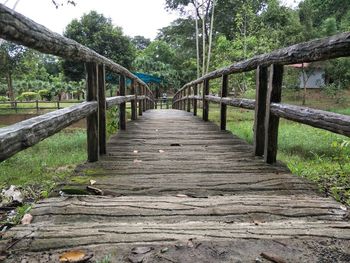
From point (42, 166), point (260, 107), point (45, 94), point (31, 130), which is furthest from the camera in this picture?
point (45, 94)

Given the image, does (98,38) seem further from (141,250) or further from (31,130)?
(141,250)

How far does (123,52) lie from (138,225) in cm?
2498

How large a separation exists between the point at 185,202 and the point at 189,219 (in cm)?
22

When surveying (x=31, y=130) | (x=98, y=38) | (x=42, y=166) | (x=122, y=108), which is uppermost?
(x=98, y=38)

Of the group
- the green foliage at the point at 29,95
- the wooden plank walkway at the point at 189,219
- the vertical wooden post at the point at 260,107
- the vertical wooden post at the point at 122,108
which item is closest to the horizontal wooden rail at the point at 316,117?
the vertical wooden post at the point at 260,107

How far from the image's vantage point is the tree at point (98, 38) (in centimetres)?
2500

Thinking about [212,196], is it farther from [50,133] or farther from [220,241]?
[50,133]

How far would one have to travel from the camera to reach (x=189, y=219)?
1.84 metres

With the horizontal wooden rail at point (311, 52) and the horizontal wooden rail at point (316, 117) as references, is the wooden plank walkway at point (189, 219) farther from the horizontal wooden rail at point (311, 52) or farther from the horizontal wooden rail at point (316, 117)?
the horizontal wooden rail at point (311, 52)

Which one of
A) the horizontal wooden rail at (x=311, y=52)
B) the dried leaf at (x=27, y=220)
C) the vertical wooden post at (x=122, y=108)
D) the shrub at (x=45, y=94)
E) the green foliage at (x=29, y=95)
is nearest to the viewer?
the dried leaf at (x=27, y=220)

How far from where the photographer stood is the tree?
25.0 metres

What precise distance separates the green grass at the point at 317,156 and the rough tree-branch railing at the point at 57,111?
239cm

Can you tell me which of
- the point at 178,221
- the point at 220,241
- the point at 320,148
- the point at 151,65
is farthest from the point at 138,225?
the point at 151,65

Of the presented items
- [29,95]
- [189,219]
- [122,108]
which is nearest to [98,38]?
[29,95]
